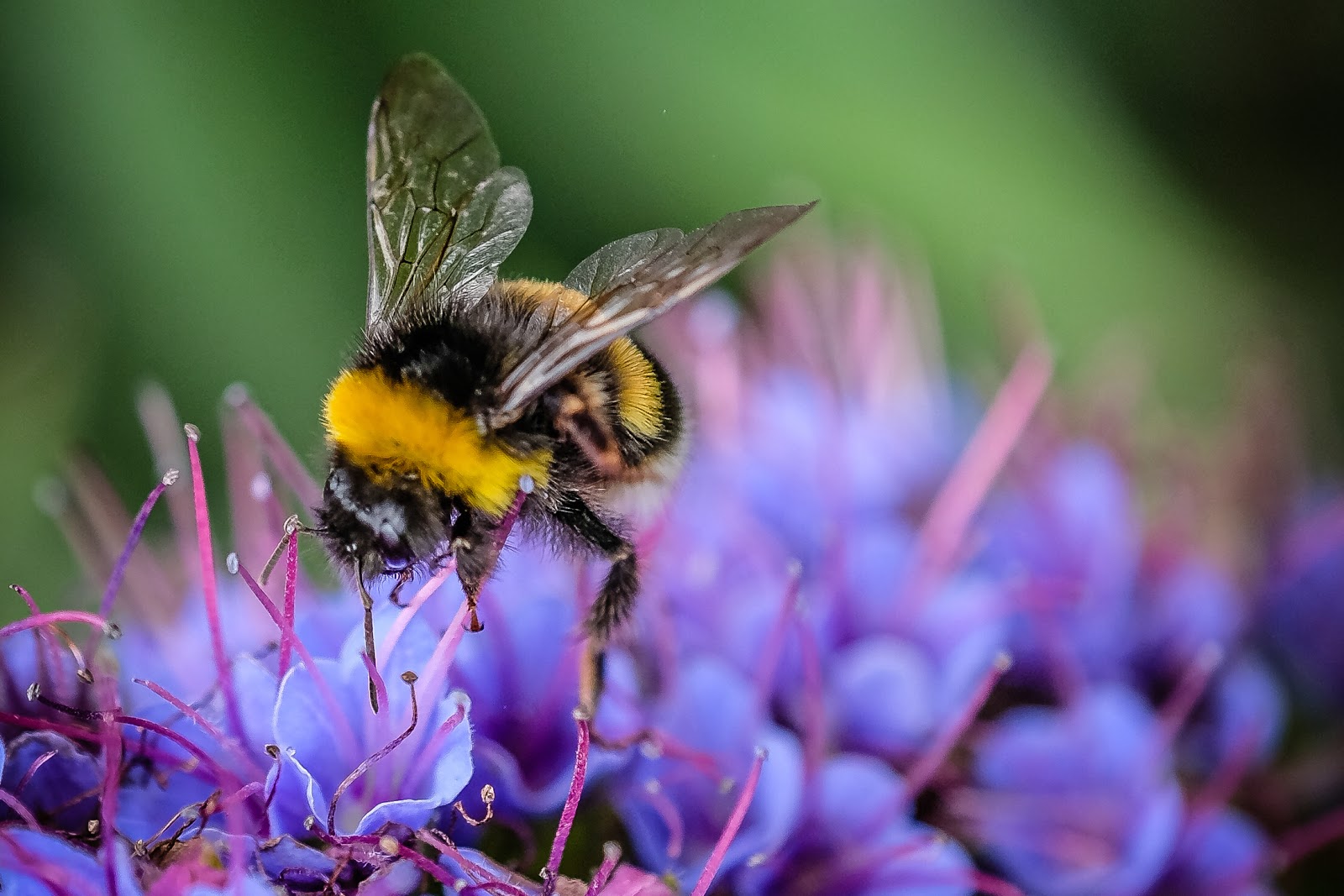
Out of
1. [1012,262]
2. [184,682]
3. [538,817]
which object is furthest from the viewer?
[1012,262]

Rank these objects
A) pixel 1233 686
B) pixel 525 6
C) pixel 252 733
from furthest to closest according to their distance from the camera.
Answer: pixel 525 6 → pixel 1233 686 → pixel 252 733

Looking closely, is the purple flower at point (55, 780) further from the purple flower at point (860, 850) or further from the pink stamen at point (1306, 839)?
the pink stamen at point (1306, 839)

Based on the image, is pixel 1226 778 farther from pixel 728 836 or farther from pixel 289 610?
pixel 289 610

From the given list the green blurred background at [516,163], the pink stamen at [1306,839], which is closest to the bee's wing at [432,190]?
the green blurred background at [516,163]

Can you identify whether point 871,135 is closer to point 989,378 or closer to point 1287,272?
point 989,378

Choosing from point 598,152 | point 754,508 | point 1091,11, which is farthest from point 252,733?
point 1091,11

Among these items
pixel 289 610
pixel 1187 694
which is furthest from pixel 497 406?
pixel 1187 694
